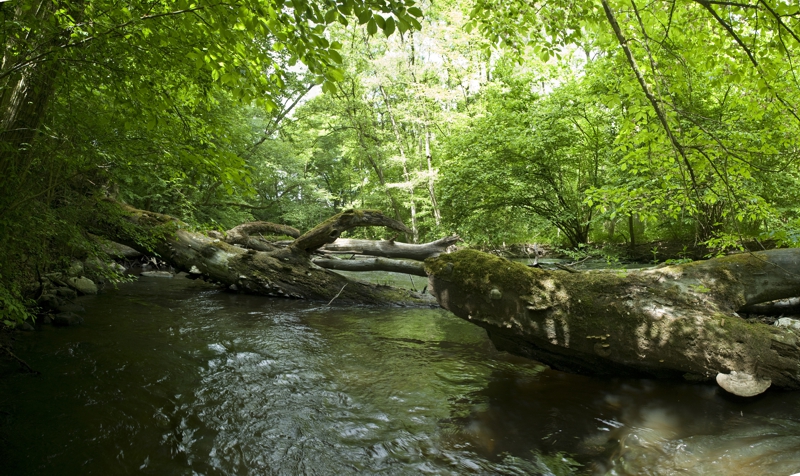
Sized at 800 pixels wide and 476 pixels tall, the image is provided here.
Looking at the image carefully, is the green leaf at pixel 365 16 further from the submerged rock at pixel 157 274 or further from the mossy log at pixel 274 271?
the submerged rock at pixel 157 274

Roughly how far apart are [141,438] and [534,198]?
12518 mm

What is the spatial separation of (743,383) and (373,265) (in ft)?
21.8

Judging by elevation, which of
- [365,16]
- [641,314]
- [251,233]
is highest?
[365,16]

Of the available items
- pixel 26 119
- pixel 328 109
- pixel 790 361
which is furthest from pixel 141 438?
pixel 328 109

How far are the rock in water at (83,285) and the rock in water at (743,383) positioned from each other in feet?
32.4

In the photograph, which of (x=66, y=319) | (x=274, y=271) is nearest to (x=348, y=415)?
(x=66, y=319)

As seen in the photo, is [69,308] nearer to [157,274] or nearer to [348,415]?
[348,415]

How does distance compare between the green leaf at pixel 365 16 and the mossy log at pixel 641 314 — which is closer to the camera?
the green leaf at pixel 365 16

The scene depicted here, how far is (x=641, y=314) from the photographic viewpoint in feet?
11.5

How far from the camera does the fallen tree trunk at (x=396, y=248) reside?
852cm

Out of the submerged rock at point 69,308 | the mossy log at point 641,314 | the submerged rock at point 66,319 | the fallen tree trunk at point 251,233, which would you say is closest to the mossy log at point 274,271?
the fallen tree trunk at point 251,233

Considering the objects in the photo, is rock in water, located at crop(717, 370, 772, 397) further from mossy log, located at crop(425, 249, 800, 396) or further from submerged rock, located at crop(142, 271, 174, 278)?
submerged rock, located at crop(142, 271, 174, 278)

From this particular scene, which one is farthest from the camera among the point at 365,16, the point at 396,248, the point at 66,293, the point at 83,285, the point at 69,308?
the point at 396,248

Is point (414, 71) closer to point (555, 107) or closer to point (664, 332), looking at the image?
point (555, 107)
